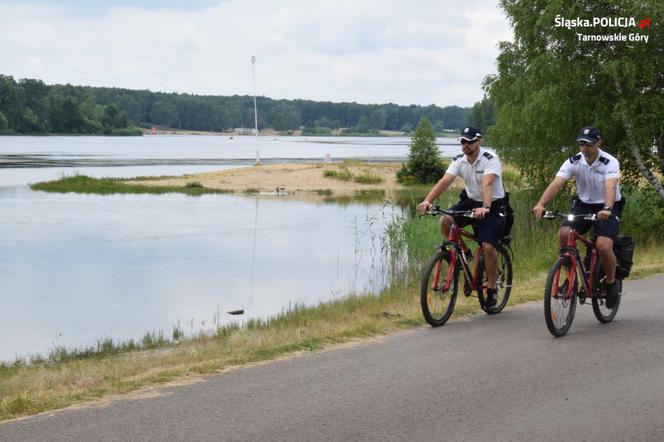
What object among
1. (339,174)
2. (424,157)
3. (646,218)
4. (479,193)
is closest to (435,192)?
(479,193)

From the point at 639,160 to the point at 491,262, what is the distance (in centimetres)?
1146

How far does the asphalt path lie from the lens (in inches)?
239

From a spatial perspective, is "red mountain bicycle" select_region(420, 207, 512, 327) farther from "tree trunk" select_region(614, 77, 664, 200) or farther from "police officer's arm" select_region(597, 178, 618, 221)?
"tree trunk" select_region(614, 77, 664, 200)

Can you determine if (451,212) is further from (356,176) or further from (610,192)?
(356,176)

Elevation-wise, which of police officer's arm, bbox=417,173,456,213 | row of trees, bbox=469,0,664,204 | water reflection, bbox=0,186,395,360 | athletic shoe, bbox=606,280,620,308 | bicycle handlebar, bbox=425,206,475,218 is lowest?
water reflection, bbox=0,186,395,360

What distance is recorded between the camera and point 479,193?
998 cm

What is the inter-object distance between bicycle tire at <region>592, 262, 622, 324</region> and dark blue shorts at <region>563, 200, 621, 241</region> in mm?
354

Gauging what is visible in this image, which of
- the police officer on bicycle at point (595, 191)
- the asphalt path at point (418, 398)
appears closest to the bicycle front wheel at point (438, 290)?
the asphalt path at point (418, 398)

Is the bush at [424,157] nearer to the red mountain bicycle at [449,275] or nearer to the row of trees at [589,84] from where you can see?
the row of trees at [589,84]

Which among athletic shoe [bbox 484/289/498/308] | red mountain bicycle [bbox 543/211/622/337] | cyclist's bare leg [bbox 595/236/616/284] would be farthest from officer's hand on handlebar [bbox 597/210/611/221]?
athletic shoe [bbox 484/289/498/308]

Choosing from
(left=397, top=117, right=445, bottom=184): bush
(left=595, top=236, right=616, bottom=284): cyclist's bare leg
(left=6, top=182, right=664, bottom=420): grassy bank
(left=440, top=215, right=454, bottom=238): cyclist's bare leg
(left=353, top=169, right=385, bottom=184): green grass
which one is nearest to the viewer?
(left=6, top=182, right=664, bottom=420): grassy bank

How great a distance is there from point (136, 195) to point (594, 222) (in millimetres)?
41210

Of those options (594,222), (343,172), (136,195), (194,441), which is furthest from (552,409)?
(343,172)

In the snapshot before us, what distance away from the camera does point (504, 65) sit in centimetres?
2280
